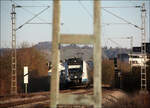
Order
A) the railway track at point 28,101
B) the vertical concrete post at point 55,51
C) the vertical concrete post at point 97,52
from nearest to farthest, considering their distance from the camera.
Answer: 1. the vertical concrete post at point 97,52
2. the vertical concrete post at point 55,51
3. the railway track at point 28,101

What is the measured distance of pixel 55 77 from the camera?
8297 millimetres

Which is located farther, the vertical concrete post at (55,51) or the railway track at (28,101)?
the railway track at (28,101)

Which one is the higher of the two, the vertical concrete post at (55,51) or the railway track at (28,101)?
the vertical concrete post at (55,51)

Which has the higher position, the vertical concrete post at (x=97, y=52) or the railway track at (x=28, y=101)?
the vertical concrete post at (x=97, y=52)

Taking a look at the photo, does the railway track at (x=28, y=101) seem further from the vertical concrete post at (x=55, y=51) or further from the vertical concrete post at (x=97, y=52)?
the vertical concrete post at (x=97, y=52)

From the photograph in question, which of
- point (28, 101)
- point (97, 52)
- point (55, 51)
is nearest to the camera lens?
point (97, 52)

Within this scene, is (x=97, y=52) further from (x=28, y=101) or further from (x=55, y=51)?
(x=28, y=101)

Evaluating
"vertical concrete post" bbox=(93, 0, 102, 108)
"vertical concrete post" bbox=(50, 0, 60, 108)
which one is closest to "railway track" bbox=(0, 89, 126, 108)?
"vertical concrete post" bbox=(50, 0, 60, 108)

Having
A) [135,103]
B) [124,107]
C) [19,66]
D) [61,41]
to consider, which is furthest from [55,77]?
[19,66]

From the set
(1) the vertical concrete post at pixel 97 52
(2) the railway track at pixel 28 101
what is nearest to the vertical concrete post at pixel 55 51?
(1) the vertical concrete post at pixel 97 52

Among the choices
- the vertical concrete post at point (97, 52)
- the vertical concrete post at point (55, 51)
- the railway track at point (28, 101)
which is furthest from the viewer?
the railway track at point (28, 101)

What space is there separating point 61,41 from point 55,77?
1114mm

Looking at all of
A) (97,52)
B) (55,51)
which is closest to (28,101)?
(55,51)

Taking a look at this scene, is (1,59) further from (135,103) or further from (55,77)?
(55,77)
